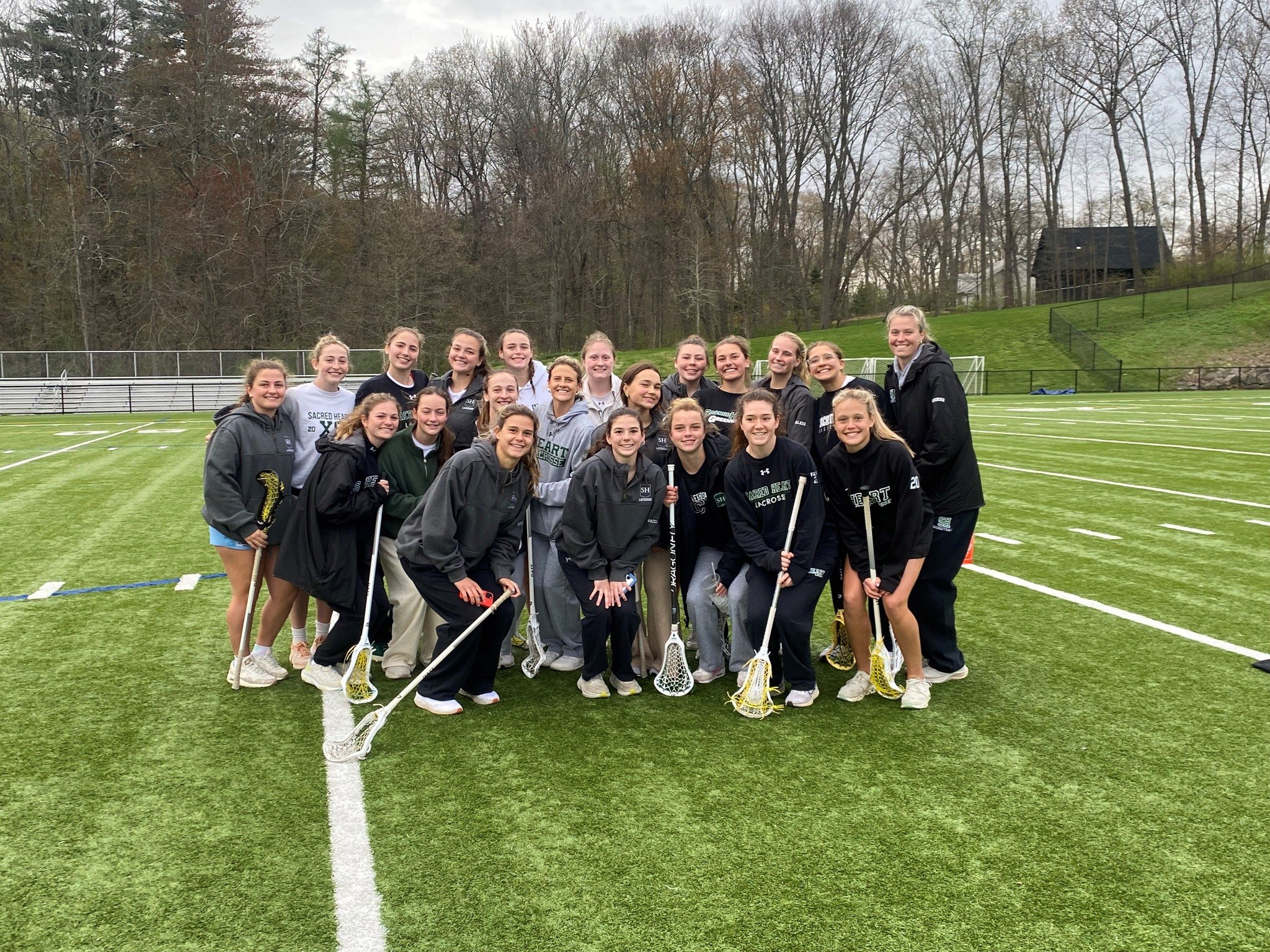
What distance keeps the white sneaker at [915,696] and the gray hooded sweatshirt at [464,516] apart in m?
2.28

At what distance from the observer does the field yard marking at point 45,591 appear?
7.36 metres

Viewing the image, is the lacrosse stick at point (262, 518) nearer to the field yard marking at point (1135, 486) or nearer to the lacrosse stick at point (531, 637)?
the lacrosse stick at point (531, 637)

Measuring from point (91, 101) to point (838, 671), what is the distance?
1901 inches

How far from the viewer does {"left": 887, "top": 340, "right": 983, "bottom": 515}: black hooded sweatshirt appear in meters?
4.93

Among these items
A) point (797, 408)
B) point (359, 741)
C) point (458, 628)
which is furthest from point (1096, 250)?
point (359, 741)

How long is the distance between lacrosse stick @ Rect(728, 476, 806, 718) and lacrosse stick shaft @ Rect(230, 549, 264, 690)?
110 inches

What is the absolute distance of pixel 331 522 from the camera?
4.97 meters

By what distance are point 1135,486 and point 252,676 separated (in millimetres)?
11787

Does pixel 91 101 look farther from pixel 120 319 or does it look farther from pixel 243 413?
pixel 243 413

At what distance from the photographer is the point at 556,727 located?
15.4 ft

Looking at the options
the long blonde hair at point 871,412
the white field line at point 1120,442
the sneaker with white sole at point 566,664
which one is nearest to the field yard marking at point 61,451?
the sneaker with white sole at point 566,664

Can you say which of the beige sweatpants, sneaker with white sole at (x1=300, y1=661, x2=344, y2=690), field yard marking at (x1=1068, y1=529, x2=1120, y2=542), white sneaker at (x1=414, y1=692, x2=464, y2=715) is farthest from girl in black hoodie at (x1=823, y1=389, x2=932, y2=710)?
field yard marking at (x1=1068, y1=529, x2=1120, y2=542)

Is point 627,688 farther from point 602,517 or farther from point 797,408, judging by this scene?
point 797,408

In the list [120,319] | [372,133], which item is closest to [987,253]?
[372,133]
